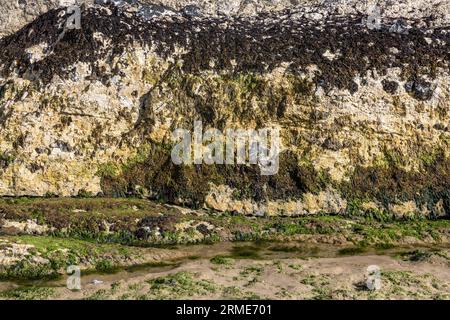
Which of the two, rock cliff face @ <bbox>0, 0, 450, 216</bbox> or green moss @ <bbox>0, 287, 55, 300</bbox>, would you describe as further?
rock cliff face @ <bbox>0, 0, 450, 216</bbox>

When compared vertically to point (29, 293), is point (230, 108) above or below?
above

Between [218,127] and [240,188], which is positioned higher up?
[218,127]

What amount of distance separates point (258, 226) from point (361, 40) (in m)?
26.0

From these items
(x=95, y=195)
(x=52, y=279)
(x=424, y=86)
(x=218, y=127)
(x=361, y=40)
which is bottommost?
(x=52, y=279)

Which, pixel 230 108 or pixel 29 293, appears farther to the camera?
pixel 230 108

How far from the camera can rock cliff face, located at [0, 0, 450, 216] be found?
4328 cm

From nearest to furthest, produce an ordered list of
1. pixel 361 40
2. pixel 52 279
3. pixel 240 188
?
1. pixel 52 279
2. pixel 240 188
3. pixel 361 40

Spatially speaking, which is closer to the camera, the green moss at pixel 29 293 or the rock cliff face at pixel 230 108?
the green moss at pixel 29 293

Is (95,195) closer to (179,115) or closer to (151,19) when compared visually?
(179,115)

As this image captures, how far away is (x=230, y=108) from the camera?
47.8 m

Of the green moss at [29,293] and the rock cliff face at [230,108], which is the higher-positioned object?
the rock cliff face at [230,108]

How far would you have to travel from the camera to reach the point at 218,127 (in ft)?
153

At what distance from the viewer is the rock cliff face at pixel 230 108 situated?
43281 mm

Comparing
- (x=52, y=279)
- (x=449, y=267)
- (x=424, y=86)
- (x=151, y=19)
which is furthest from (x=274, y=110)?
(x=52, y=279)
